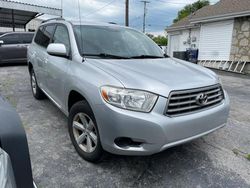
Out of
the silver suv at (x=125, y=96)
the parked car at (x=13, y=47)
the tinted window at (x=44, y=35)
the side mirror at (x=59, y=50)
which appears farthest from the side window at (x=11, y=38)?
the side mirror at (x=59, y=50)

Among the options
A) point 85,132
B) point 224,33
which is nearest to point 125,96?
point 85,132

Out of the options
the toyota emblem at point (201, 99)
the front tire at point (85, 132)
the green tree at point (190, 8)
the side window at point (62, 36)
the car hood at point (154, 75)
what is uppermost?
the green tree at point (190, 8)

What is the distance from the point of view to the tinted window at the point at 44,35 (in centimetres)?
425

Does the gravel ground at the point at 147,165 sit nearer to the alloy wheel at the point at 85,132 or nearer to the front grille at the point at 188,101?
the alloy wheel at the point at 85,132

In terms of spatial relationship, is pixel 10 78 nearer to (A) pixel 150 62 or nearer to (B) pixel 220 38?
(A) pixel 150 62

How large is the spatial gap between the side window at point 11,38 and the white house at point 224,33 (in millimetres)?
10879

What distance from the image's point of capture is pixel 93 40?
326 centimetres

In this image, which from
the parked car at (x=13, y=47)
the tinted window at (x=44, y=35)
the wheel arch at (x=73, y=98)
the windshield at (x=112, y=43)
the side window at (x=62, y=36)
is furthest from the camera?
the parked car at (x=13, y=47)

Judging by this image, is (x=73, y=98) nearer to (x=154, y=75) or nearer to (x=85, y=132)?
(x=85, y=132)

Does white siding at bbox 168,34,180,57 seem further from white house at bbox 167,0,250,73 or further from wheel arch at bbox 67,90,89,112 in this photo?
wheel arch at bbox 67,90,89,112

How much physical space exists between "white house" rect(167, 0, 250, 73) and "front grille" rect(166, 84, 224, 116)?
10984 millimetres


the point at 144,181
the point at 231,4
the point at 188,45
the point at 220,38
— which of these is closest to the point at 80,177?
the point at 144,181

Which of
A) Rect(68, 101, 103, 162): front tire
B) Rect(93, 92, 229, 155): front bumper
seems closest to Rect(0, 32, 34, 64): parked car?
Rect(68, 101, 103, 162): front tire

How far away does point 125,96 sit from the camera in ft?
7.16
